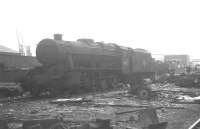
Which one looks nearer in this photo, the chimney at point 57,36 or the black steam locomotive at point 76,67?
the black steam locomotive at point 76,67

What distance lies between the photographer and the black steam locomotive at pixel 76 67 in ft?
54.0

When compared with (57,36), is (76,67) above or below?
below

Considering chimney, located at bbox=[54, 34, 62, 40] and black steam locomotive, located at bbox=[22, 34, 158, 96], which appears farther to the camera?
chimney, located at bbox=[54, 34, 62, 40]

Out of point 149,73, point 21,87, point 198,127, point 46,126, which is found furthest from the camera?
point 149,73

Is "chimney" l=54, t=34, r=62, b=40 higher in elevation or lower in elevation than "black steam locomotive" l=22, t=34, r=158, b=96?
higher

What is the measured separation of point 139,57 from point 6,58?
37.2 feet

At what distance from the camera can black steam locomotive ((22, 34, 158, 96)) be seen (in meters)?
16.5

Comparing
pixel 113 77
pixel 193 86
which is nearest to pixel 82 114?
pixel 113 77

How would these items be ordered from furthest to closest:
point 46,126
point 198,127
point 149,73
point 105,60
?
point 149,73
point 105,60
point 198,127
point 46,126

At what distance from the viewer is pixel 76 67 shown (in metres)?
17.6

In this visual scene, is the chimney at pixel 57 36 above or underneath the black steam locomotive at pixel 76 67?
above

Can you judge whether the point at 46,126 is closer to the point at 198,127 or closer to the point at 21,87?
the point at 198,127

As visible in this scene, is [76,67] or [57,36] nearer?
[76,67]

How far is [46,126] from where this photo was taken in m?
6.33
